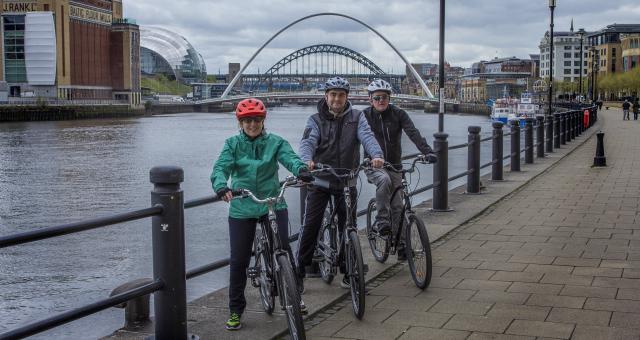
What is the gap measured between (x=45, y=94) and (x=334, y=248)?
102960 millimetres

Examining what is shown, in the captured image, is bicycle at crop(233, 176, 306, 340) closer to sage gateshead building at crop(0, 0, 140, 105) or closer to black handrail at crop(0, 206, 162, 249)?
black handrail at crop(0, 206, 162, 249)

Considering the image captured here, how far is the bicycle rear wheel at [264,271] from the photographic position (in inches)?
207

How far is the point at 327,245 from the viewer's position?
6.29 metres

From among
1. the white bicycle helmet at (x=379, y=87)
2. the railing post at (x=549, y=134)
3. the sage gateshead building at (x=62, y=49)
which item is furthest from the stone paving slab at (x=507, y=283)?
the sage gateshead building at (x=62, y=49)

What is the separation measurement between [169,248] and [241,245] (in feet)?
2.16

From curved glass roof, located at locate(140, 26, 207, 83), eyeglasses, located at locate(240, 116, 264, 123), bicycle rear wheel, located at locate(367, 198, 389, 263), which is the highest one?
curved glass roof, located at locate(140, 26, 207, 83)

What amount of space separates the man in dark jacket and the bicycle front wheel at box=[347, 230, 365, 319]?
129 cm

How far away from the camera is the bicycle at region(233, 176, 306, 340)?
4.71m

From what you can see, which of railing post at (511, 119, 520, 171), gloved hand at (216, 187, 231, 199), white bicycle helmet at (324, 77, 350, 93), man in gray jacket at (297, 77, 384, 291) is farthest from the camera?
railing post at (511, 119, 520, 171)

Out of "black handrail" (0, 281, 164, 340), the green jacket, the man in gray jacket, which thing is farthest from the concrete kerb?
"black handrail" (0, 281, 164, 340)

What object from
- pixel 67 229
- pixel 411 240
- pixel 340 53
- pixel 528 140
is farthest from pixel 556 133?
pixel 340 53

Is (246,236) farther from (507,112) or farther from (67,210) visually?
(507,112)

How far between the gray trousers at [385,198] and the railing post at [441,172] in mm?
2971

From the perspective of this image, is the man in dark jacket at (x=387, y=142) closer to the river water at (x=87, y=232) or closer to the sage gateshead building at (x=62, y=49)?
the river water at (x=87, y=232)
